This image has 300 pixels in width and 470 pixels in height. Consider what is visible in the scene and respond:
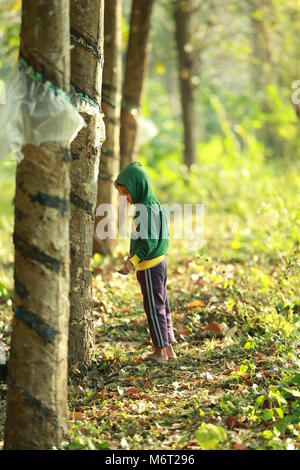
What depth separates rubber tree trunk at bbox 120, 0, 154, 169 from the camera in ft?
31.0

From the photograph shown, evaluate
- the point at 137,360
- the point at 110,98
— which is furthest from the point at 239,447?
the point at 110,98

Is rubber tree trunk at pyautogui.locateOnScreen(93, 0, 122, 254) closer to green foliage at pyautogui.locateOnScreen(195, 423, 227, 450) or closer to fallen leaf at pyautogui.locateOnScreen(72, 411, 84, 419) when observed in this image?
fallen leaf at pyautogui.locateOnScreen(72, 411, 84, 419)

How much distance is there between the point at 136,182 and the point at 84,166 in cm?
43

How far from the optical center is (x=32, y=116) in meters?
3.90

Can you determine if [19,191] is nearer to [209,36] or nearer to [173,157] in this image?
[209,36]

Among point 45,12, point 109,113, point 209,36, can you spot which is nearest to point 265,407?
point 45,12

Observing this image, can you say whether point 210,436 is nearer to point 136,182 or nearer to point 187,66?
point 136,182

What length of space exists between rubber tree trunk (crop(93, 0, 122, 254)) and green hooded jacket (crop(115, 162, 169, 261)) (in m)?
2.93

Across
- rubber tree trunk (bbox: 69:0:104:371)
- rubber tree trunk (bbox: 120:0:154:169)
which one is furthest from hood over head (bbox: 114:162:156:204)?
rubber tree trunk (bbox: 120:0:154:169)

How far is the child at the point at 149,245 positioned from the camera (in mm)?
5258

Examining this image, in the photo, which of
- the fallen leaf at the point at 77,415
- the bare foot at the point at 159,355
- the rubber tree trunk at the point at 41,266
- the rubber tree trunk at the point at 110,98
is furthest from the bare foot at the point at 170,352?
the rubber tree trunk at the point at 110,98

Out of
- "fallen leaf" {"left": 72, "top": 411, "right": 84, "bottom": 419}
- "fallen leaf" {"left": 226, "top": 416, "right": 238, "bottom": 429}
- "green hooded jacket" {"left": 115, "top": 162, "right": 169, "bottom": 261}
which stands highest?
"green hooded jacket" {"left": 115, "top": 162, "right": 169, "bottom": 261}

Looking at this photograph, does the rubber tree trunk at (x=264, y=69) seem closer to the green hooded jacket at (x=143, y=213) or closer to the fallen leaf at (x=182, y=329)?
the fallen leaf at (x=182, y=329)

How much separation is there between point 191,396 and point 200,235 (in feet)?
19.7
